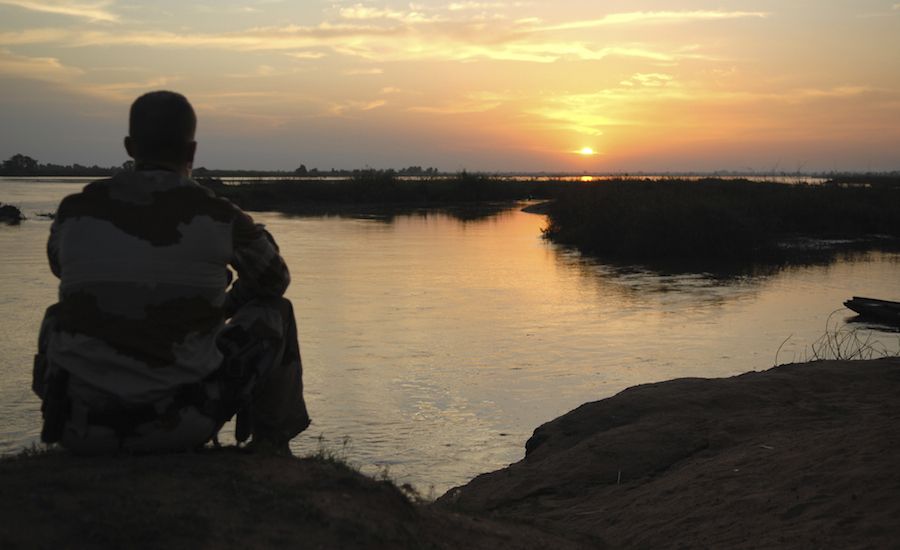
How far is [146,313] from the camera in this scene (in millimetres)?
3270

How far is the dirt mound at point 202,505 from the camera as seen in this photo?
3031 millimetres

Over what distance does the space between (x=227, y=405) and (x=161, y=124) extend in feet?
3.53

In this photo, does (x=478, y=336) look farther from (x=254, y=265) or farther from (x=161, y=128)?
(x=161, y=128)

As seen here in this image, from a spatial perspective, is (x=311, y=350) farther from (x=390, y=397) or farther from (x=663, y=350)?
(x=663, y=350)

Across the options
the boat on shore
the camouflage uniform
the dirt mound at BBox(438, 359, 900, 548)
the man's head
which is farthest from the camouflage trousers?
the boat on shore

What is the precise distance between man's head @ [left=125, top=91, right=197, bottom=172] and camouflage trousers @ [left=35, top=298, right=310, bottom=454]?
66 cm

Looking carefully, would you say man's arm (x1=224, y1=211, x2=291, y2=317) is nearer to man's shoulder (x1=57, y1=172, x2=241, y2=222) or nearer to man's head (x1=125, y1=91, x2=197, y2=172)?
man's shoulder (x1=57, y1=172, x2=241, y2=222)

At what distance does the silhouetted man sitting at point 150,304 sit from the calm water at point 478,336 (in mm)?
3638

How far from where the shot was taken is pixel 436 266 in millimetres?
22078

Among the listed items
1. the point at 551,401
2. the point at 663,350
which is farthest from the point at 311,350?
the point at 663,350

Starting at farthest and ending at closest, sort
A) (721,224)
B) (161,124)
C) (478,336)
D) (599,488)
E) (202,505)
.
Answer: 1. (721,224)
2. (478,336)
3. (599,488)
4. (161,124)
5. (202,505)

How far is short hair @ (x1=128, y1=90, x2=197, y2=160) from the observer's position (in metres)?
3.40

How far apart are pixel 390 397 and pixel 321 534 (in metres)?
6.30

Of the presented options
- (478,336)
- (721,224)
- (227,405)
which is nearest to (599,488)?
(227,405)
